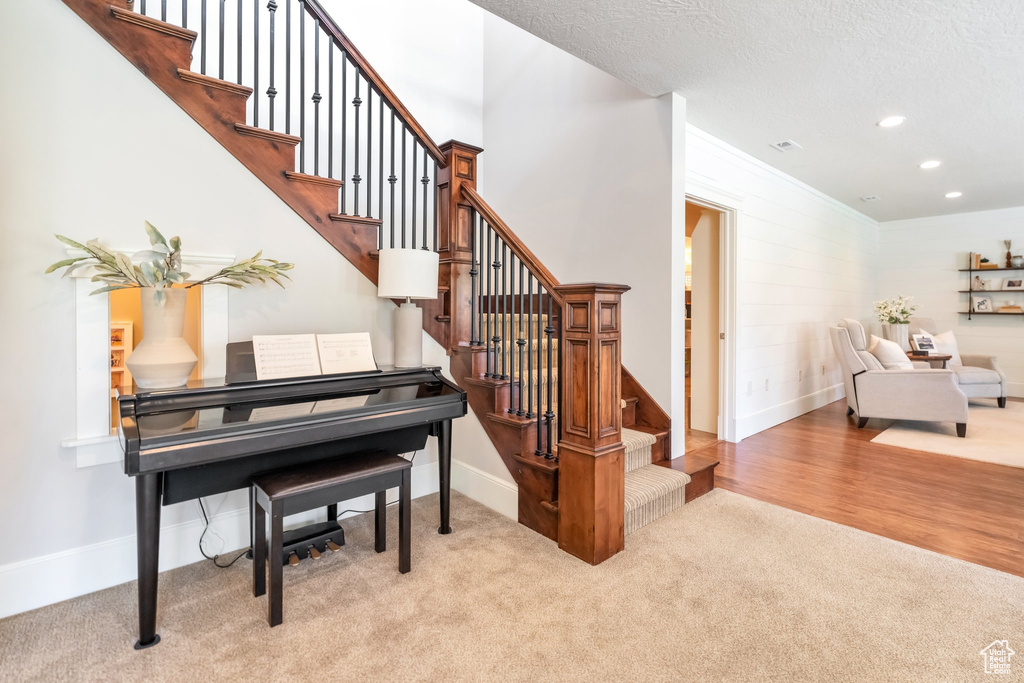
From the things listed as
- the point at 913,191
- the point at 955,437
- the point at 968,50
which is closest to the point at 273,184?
the point at 968,50

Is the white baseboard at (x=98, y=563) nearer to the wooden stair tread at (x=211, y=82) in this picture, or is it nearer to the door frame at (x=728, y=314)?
the wooden stair tread at (x=211, y=82)

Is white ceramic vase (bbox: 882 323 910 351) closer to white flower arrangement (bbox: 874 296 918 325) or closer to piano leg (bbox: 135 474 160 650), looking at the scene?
white flower arrangement (bbox: 874 296 918 325)

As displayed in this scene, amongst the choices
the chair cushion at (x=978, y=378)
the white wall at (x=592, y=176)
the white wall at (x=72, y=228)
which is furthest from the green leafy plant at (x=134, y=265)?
the chair cushion at (x=978, y=378)

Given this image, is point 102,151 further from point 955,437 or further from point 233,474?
point 955,437

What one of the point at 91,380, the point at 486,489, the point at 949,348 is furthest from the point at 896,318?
the point at 91,380

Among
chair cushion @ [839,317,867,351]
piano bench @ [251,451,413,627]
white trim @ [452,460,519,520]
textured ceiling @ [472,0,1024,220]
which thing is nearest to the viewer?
piano bench @ [251,451,413,627]

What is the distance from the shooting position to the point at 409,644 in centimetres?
165

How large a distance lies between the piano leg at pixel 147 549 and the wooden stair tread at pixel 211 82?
1695 mm

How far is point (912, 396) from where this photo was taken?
445 cm

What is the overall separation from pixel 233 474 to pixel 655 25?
2753 mm

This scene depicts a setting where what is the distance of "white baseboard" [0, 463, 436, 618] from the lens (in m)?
1.83

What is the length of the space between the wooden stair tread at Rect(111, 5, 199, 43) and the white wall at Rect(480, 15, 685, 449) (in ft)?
8.14

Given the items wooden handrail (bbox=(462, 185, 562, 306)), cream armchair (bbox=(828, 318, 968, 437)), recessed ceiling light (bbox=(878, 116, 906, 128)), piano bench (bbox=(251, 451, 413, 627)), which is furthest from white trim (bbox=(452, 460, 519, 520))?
cream armchair (bbox=(828, 318, 968, 437))

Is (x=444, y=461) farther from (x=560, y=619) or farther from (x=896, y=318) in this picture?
(x=896, y=318)
